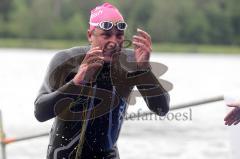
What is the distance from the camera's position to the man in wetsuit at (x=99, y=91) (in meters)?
3.46

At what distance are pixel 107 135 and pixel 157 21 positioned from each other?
248 ft

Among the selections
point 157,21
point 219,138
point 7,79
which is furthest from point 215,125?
point 157,21

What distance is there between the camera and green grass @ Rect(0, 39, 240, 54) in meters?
65.7

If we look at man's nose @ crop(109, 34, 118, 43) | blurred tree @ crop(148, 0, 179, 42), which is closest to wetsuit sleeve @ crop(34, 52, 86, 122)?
man's nose @ crop(109, 34, 118, 43)

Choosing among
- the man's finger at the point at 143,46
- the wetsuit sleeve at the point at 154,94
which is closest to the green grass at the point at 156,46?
the wetsuit sleeve at the point at 154,94

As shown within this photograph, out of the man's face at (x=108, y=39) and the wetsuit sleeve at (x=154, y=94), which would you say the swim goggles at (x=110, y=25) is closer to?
the man's face at (x=108, y=39)

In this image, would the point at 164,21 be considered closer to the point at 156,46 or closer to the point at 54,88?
the point at 156,46

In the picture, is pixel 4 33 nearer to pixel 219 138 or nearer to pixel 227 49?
pixel 227 49

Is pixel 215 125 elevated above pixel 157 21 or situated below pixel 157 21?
above

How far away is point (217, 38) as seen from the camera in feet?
247

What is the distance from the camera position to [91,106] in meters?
3.62

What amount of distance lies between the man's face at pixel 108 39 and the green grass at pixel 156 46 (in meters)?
59.0

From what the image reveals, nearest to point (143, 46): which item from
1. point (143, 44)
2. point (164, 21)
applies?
point (143, 44)

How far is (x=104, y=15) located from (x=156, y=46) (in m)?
62.9
